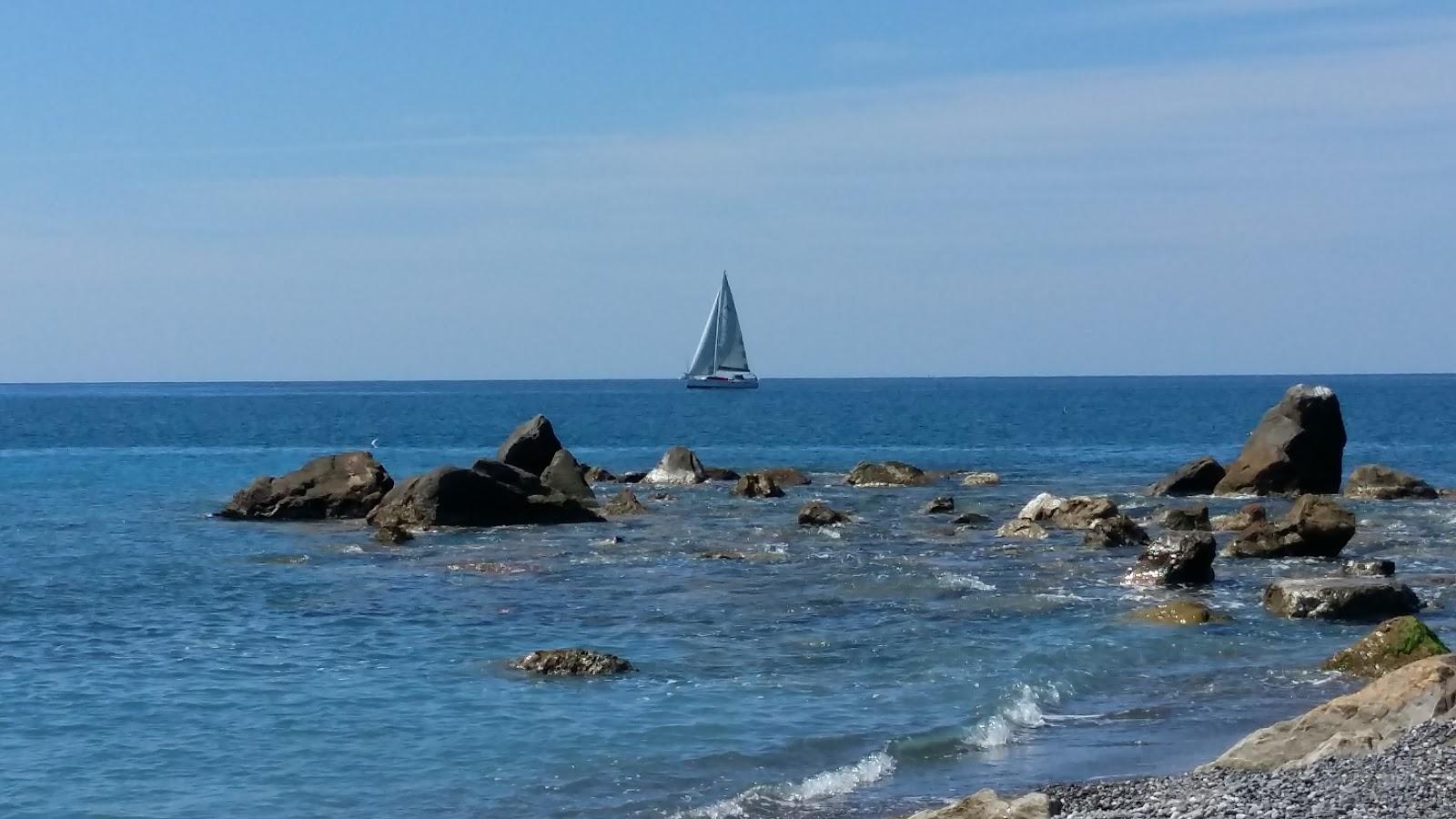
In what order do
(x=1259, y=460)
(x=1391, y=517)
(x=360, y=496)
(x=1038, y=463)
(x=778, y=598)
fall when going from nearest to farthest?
(x=778, y=598) → (x=1391, y=517) → (x=360, y=496) → (x=1259, y=460) → (x=1038, y=463)

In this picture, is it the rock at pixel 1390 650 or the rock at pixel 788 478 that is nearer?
the rock at pixel 1390 650

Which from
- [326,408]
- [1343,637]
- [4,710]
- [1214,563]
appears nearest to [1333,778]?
[1343,637]

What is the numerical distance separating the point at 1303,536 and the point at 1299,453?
16.8 meters

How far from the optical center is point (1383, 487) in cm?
4922

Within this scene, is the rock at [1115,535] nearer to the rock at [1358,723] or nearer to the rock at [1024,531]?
the rock at [1024,531]

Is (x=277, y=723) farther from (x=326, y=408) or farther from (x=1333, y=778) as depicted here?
(x=326, y=408)

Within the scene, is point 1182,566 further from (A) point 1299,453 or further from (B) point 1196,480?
(B) point 1196,480

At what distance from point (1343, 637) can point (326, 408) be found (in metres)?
165

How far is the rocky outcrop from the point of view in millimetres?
52562

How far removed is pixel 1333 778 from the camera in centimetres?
1396

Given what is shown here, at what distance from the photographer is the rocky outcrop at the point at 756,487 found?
5256 cm

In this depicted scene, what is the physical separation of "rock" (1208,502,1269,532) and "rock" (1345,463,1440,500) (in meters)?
9.57

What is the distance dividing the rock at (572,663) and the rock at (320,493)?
78.1ft

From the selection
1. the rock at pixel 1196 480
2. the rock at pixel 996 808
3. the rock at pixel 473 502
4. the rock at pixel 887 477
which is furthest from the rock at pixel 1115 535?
the rock at pixel 996 808
